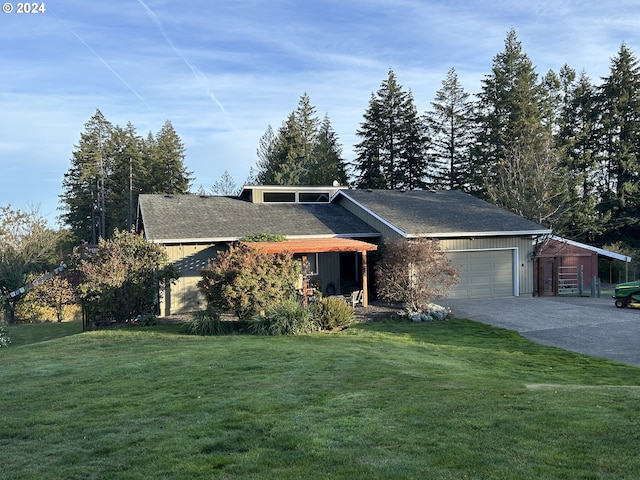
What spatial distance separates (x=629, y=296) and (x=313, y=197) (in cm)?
1449

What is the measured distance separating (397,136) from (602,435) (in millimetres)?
37487

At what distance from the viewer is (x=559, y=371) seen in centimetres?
868

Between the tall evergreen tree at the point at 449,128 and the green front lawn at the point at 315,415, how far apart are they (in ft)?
103

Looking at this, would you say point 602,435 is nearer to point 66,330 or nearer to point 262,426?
point 262,426

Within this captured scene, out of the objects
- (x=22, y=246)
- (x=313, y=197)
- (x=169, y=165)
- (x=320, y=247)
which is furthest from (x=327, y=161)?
(x=320, y=247)

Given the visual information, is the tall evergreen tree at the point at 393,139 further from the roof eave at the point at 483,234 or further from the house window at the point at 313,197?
the roof eave at the point at 483,234

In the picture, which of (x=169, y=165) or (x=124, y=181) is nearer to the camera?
(x=124, y=181)

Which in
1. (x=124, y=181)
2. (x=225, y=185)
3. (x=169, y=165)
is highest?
(x=169, y=165)

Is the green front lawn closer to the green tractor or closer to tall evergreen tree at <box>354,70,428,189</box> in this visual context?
the green tractor

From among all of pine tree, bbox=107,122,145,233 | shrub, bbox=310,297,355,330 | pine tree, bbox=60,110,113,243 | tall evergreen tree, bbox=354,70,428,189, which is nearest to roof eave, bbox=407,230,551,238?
shrub, bbox=310,297,355,330

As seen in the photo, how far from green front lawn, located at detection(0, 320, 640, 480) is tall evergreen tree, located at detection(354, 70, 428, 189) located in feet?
102

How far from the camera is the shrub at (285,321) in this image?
497 inches

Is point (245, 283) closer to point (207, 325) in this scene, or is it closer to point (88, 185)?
point (207, 325)

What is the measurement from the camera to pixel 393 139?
132ft
